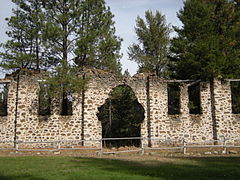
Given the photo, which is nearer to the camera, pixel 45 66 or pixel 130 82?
pixel 130 82

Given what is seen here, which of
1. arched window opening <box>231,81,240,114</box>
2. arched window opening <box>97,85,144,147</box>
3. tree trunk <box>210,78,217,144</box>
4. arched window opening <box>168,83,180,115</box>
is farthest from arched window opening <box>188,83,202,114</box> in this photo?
arched window opening <box>97,85,144,147</box>

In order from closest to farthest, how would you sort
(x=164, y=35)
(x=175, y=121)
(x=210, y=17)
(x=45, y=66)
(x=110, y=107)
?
(x=175, y=121) → (x=45, y=66) → (x=210, y=17) → (x=110, y=107) → (x=164, y=35)

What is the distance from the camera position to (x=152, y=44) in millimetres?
33812

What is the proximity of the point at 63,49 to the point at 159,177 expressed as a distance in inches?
545

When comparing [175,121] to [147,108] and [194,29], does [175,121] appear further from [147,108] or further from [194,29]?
[194,29]

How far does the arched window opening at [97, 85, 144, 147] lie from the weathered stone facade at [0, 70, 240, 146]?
5.77 meters

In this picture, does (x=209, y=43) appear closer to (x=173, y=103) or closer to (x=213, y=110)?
(x=213, y=110)

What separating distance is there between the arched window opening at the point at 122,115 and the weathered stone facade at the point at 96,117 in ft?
18.9

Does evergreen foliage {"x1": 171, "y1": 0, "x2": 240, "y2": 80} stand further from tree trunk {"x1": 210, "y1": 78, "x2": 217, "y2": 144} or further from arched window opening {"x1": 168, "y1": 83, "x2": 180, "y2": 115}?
arched window opening {"x1": 168, "y1": 83, "x2": 180, "y2": 115}

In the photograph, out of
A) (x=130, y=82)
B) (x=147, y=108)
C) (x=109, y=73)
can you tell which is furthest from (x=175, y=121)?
(x=109, y=73)

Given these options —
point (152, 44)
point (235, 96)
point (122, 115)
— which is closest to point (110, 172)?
point (122, 115)

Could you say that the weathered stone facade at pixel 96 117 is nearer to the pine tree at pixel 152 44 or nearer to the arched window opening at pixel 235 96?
the arched window opening at pixel 235 96

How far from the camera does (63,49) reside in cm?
2002

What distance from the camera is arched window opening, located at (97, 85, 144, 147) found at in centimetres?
2513
